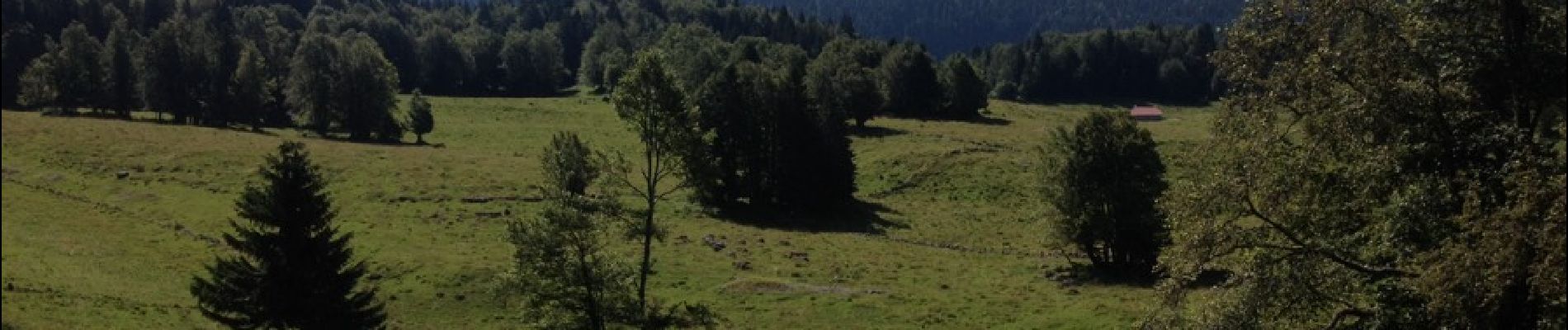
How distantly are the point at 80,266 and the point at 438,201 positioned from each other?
24.3 meters

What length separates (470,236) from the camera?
59.9 m

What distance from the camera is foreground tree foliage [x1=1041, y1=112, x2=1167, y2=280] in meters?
54.2

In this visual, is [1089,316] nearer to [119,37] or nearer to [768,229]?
[768,229]

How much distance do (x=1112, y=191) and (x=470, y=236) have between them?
37722 millimetres

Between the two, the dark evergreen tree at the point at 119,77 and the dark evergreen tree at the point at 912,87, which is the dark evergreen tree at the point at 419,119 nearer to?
the dark evergreen tree at the point at 119,77

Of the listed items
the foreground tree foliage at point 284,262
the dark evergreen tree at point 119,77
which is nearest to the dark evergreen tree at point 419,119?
the dark evergreen tree at point 119,77

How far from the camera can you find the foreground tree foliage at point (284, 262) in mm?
31125

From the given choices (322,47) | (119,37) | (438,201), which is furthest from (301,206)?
(119,37)

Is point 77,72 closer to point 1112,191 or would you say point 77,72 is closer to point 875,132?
point 875,132

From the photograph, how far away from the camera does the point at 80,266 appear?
48844 millimetres

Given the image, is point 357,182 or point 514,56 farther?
point 514,56

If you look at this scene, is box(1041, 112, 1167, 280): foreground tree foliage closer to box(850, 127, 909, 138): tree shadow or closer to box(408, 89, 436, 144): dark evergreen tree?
box(850, 127, 909, 138): tree shadow

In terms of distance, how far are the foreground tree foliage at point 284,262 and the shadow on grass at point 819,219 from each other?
40547 millimetres

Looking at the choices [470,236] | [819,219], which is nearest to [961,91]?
[819,219]
